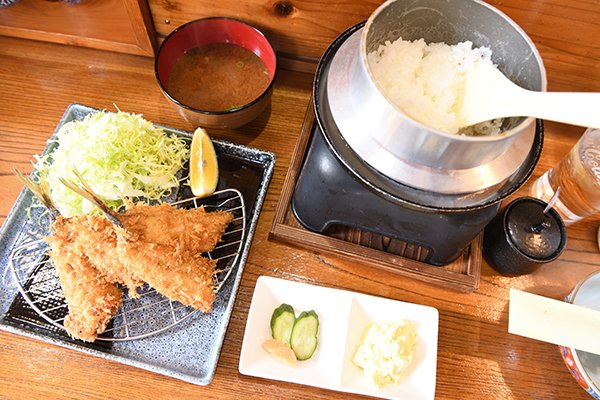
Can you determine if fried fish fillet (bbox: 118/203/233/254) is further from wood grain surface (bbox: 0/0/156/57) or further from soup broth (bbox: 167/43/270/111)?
wood grain surface (bbox: 0/0/156/57)

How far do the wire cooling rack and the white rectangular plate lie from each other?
0.25 meters

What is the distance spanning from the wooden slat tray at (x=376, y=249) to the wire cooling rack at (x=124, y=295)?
0.22 m

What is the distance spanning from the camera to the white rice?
1518 millimetres

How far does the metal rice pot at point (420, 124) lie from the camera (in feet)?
4.41

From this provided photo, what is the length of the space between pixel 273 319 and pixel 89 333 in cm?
70

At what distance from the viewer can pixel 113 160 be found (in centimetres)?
213

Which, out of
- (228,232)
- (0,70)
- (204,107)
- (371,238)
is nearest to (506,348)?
(371,238)

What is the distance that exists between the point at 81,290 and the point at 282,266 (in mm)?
809

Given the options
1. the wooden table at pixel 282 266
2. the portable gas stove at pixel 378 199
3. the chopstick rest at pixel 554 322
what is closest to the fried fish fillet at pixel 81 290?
the wooden table at pixel 282 266

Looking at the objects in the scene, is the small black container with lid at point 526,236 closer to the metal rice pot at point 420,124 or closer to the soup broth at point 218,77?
the metal rice pot at point 420,124

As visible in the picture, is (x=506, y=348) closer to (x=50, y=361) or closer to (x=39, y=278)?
(x=50, y=361)

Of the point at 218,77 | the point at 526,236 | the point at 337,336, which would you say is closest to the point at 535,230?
the point at 526,236

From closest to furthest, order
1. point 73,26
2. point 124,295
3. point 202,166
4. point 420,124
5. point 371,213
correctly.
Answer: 1. point 420,124
2. point 371,213
3. point 124,295
4. point 202,166
5. point 73,26

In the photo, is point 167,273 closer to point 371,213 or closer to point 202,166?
point 202,166
